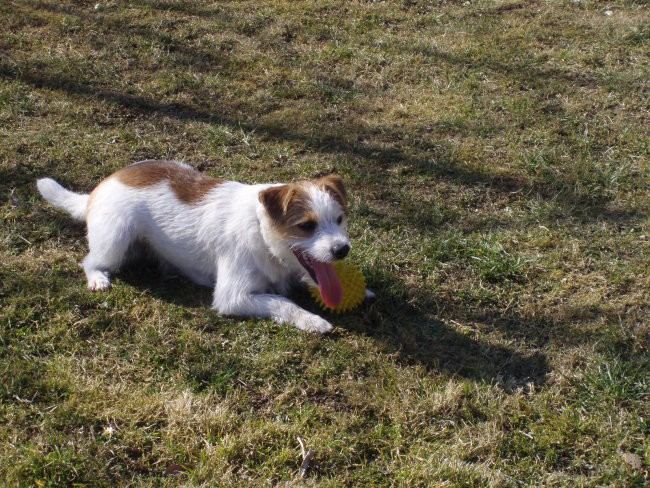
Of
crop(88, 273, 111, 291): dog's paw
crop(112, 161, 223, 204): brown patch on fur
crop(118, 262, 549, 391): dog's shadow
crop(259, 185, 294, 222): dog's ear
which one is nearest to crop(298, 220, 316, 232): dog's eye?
crop(259, 185, 294, 222): dog's ear

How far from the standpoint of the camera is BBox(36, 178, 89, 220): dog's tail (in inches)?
213

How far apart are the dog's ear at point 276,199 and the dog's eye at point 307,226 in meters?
0.14

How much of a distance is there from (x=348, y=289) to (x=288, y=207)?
0.68m

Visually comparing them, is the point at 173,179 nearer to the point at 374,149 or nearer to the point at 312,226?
the point at 312,226

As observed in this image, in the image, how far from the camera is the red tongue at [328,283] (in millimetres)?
4488

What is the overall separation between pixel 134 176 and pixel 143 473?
7.50 ft

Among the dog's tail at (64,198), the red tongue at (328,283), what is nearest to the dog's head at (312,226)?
the red tongue at (328,283)

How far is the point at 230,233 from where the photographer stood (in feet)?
15.5

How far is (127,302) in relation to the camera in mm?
4723

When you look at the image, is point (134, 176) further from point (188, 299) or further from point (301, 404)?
point (301, 404)

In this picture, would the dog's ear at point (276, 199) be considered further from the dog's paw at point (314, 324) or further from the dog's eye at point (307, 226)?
the dog's paw at point (314, 324)

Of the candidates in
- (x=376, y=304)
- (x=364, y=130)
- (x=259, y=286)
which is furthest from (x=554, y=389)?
(x=364, y=130)

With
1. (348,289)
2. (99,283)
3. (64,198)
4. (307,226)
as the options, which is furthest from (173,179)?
(348,289)

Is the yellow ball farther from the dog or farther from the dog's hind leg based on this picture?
the dog's hind leg
